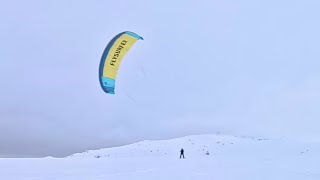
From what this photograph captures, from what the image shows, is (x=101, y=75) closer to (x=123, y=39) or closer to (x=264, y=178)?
(x=123, y=39)

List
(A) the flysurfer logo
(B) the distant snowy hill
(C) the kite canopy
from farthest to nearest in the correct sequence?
(B) the distant snowy hill
(A) the flysurfer logo
(C) the kite canopy

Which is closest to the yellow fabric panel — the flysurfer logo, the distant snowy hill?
the flysurfer logo

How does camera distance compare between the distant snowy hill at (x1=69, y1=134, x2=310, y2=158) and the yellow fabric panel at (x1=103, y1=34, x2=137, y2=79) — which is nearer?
the yellow fabric panel at (x1=103, y1=34, x2=137, y2=79)

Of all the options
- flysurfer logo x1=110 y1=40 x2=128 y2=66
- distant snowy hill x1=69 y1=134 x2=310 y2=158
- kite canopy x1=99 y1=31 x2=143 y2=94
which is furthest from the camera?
distant snowy hill x1=69 y1=134 x2=310 y2=158

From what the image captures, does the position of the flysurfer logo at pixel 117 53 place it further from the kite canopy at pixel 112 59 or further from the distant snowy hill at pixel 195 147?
the distant snowy hill at pixel 195 147

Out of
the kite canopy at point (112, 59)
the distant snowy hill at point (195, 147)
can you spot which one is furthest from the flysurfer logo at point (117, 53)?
the distant snowy hill at point (195, 147)

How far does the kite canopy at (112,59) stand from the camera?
59.2 feet

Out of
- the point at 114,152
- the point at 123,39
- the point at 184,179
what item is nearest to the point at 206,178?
the point at 184,179

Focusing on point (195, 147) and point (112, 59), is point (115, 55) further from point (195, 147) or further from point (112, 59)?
point (195, 147)

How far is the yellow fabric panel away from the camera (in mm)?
18109

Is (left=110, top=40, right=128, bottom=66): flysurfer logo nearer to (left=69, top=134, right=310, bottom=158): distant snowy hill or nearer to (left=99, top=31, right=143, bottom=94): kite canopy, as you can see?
(left=99, top=31, right=143, bottom=94): kite canopy

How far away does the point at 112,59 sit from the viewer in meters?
18.1

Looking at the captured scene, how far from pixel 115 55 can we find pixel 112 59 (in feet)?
0.86

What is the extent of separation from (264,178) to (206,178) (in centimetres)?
211
